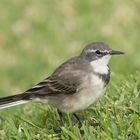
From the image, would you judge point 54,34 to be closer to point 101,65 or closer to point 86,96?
point 101,65

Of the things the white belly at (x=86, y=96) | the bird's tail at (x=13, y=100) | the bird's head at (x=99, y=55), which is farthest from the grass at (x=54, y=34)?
the white belly at (x=86, y=96)

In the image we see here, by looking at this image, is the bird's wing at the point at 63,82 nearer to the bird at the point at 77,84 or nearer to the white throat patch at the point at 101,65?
the bird at the point at 77,84

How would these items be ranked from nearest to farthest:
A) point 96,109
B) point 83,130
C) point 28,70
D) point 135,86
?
point 83,130
point 96,109
point 135,86
point 28,70

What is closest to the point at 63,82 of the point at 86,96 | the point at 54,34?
the point at 86,96

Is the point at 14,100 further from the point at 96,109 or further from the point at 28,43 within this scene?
the point at 28,43

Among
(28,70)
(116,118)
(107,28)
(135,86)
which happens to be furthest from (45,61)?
(116,118)

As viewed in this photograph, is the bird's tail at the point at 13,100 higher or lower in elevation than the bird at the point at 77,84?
lower

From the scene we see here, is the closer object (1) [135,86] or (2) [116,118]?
(2) [116,118]

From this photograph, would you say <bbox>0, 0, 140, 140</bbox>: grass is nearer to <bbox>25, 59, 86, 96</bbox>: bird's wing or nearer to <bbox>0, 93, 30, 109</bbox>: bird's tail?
<bbox>25, 59, 86, 96</bbox>: bird's wing
